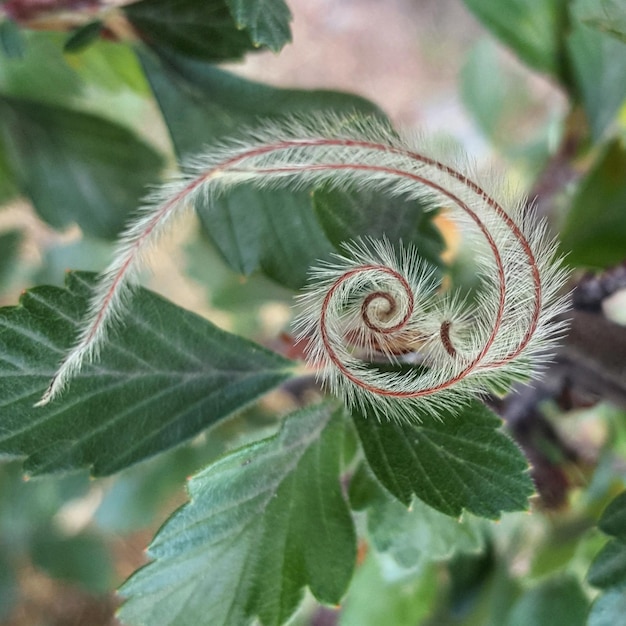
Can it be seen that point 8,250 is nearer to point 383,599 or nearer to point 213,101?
point 213,101

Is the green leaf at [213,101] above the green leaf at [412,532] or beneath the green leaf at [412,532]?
above

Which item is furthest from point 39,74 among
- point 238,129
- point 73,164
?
point 238,129

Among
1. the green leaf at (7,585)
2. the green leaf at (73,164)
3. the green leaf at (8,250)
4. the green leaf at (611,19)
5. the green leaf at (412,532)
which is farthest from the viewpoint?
the green leaf at (7,585)

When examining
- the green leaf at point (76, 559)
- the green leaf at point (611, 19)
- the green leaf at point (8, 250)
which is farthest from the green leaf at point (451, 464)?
the green leaf at point (76, 559)

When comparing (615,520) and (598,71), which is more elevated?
(598,71)

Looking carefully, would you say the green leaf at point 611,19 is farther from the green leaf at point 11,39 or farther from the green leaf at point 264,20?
the green leaf at point 11,39

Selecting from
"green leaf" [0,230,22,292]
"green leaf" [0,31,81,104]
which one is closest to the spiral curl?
"green leaf" [0,31,81,104]

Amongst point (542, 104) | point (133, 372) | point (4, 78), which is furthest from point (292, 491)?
point (542, 104)
